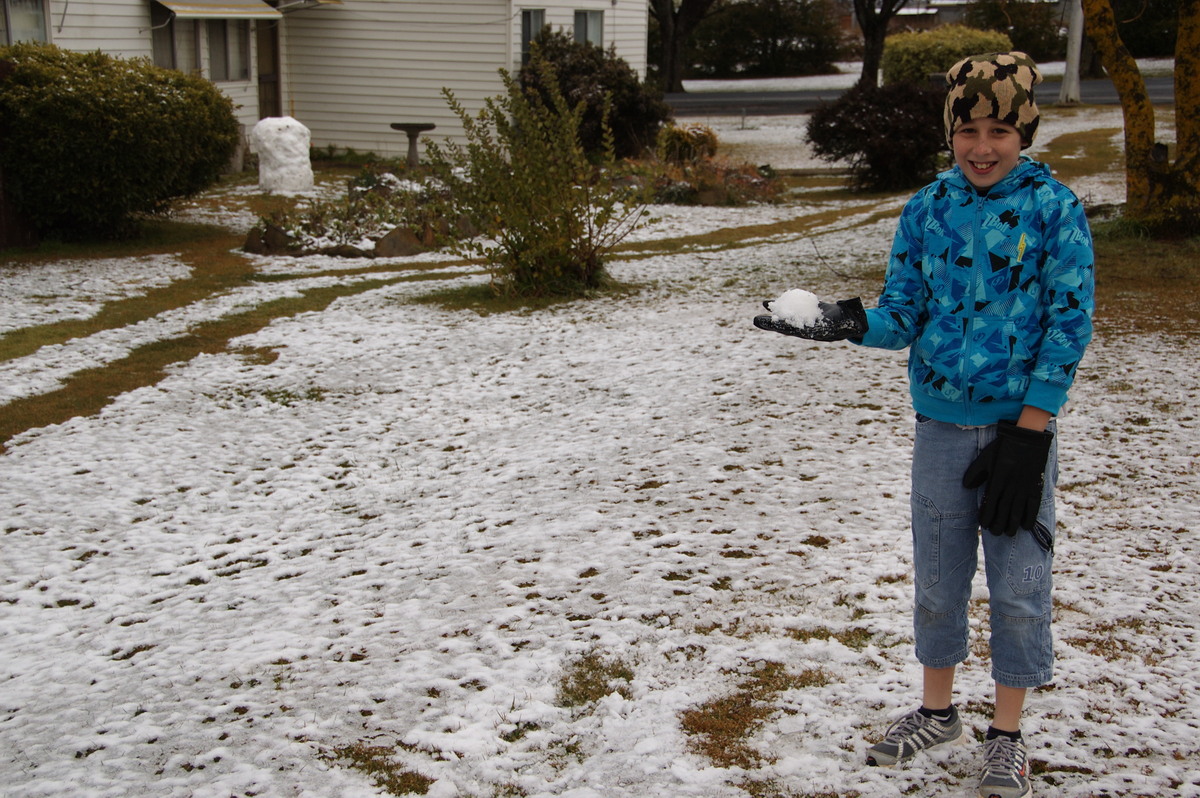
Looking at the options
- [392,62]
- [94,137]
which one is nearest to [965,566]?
[94,137]

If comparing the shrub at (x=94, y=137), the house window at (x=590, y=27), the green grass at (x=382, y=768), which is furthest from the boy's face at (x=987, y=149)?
the house window at (x=590, y=27)

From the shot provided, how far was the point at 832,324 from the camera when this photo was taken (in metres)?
2.71

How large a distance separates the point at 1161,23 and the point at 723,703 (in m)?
40.9

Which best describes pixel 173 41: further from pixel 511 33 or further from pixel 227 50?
pixel 511 33

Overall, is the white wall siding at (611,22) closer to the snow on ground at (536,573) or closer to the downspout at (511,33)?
the downspout at (511,33)

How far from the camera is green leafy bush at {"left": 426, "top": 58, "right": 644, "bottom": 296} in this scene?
916 cm

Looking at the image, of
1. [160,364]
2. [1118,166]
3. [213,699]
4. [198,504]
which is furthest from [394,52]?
[213,699]

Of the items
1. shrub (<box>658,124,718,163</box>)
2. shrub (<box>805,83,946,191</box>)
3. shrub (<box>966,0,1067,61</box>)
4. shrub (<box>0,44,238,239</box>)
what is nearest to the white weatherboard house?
shrub (<box>658,124,718,163</box>)

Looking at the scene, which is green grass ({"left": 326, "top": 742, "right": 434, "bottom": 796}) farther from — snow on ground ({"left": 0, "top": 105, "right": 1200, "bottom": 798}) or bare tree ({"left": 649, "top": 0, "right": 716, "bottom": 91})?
bare tree ({"left": 649, "top": 0, "right": 716, "bottom": 91})

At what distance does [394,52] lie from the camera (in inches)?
805

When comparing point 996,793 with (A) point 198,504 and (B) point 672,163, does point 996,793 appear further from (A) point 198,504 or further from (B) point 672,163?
(B) point 672,163

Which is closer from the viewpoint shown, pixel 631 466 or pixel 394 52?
pixel 631 466

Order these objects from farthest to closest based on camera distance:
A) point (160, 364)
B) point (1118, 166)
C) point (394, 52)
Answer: point (394, 52) < point (1118, 166) < point (160, 364)

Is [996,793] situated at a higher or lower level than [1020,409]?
lower
